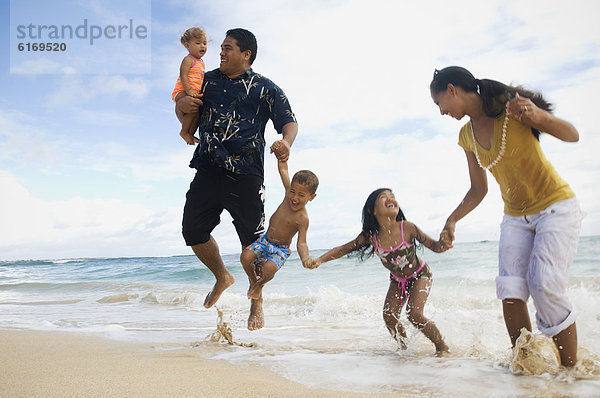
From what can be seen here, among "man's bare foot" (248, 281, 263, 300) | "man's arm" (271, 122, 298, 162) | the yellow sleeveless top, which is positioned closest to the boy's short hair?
"man's arm" (271, 122, 298, 162)

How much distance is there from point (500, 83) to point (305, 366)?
233 cm

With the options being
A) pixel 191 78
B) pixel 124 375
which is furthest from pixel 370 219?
pixel 124 375

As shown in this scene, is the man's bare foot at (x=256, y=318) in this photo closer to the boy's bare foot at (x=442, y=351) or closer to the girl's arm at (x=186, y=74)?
the boy's bare foot at (x=442, y=351)

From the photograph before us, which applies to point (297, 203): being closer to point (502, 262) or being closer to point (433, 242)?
point (433, 242)

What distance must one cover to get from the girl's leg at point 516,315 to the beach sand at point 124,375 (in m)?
1.19

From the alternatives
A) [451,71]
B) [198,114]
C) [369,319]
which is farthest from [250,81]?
[369,319]

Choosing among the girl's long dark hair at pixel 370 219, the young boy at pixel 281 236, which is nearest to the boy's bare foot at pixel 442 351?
the girl's long dark hair at pixel 370 219

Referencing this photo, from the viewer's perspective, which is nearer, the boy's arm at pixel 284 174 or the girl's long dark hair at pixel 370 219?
the boy's arm at pixel 284 174

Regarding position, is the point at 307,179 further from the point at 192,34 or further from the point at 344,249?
the point at 192,34

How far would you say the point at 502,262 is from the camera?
3082 mm

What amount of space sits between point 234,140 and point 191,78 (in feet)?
2.30

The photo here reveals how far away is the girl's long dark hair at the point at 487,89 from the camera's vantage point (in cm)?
296

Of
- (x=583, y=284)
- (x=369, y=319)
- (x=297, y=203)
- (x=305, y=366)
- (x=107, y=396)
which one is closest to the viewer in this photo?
(x=107, y=396)

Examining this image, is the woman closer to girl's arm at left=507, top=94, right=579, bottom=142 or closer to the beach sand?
girl's arm at left=507, top=94, right=579, bottom=142
